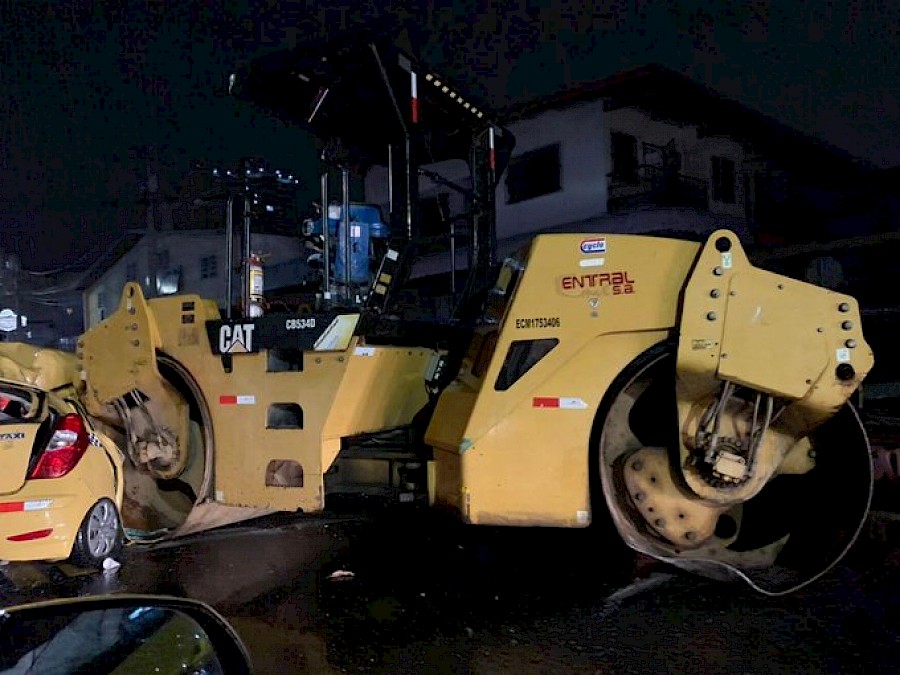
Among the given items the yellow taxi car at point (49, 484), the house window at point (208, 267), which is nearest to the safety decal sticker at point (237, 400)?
the yellow taxi car at point (49, 484)

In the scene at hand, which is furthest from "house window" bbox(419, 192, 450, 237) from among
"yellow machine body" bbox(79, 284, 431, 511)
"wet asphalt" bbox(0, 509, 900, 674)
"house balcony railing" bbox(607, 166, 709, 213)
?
"house balcony railing" bbox(607, 166, 709, 213)

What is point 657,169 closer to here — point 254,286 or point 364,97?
point 364,97

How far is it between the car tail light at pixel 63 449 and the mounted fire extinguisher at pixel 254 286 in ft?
4.57

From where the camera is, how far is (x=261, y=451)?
5223mm

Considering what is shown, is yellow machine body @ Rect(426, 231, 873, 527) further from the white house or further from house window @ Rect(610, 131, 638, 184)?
the white house

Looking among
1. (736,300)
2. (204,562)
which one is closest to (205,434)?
(204,562)

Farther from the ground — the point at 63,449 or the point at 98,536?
the point at 63,449

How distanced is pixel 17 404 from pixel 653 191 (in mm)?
14978

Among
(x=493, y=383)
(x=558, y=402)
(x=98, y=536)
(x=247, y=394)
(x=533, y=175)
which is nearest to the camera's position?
(x=558, y=402)

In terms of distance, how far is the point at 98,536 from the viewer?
4.90 meters

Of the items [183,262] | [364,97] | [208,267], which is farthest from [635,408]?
[183,262]

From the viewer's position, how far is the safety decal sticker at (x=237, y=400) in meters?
5.30

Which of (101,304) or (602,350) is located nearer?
(602,350)

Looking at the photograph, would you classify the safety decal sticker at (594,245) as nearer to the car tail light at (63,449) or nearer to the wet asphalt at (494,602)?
the wet asphalt at (494,602)
